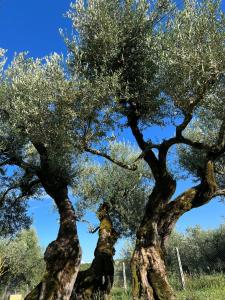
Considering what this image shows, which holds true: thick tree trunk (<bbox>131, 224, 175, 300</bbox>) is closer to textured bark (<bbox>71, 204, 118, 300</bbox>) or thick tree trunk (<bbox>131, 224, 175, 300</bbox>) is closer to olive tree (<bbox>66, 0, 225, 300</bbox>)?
olive tree (<bbox>66, 0, 225, 300</bbox>)

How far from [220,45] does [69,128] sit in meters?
6.13

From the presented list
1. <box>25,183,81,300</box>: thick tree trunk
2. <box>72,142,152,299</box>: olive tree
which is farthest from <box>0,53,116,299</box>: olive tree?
<box>72,142,152,299</box>: olive tree

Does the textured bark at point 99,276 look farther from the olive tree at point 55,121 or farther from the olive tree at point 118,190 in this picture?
the olive tree at point 118,190

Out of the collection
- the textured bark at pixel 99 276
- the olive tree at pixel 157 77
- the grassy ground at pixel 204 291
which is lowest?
the grassy ground at pixel 204 291

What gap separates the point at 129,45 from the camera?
14.5 meters

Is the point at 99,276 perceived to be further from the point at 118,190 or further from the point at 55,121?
the point at 118,190

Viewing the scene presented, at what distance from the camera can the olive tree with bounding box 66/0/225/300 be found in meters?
12.2

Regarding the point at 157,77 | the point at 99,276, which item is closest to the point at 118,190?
the point at 99,276

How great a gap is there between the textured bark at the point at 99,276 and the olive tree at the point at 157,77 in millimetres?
3456

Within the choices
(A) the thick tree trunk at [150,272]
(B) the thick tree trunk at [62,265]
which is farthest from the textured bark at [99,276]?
(A) the thick tree trunk at [150,272]

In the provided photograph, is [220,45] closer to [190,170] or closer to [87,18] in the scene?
[87,18]

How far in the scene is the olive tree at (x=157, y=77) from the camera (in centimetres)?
1221

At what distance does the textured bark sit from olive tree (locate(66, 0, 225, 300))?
346cm

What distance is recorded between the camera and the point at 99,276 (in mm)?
15695
